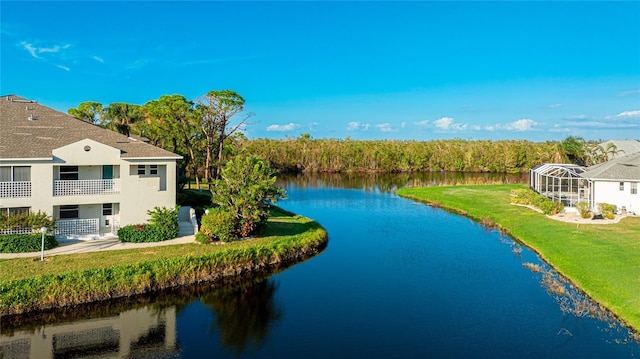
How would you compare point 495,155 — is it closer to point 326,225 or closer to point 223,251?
point 326,225

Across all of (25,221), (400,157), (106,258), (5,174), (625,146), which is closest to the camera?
(106,258)

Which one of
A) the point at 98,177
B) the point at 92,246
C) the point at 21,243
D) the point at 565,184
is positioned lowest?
the point at 92,246

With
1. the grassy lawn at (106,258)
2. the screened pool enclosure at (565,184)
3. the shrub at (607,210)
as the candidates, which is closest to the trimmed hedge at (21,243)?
the grassy lawn at (106,258)

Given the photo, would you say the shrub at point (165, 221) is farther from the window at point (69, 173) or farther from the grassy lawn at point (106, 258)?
the window at point (69, 173)

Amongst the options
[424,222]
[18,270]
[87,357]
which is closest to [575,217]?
[424,222]

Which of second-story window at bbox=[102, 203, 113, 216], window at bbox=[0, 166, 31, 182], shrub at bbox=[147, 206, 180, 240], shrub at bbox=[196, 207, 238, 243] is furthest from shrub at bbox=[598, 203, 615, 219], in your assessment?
window at bbox=[0, 166, 31, 182]

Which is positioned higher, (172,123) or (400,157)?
(172,123)

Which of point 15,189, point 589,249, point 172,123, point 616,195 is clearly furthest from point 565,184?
point 15,189

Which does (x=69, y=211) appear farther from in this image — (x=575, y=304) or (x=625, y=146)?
(x=625, y=146)
